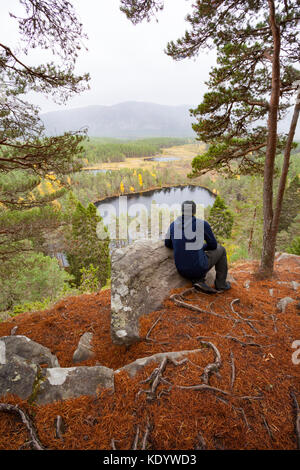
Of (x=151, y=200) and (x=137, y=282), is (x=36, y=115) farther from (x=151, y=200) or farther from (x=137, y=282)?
(x=151, y=200)

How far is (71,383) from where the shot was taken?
7.59ft

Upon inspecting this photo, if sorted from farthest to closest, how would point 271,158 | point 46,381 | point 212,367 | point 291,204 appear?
point 291,204
point 271,158
point 212,367
point 46,381

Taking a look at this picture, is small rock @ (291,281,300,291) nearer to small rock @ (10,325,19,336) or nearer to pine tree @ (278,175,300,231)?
small rock @ (10,325,19,336)

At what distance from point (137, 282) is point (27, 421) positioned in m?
2.51

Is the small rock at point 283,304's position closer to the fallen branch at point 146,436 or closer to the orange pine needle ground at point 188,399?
the orange pine needle ground at point 188,399

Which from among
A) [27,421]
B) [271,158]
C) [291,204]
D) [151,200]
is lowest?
[151,200]

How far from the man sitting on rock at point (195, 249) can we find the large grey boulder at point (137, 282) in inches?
12.2

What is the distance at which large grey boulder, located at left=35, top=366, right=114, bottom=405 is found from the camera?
2.20 meters

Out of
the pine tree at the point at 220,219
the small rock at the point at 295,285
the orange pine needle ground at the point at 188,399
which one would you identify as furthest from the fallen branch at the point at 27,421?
the pine tree at the point at 220,219

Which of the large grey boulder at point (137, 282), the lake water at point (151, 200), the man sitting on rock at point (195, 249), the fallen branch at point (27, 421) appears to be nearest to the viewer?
the fallen branch at point (27, 421)

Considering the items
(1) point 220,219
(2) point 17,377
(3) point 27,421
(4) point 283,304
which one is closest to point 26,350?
(2) point 17,377

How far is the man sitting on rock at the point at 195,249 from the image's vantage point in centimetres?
399

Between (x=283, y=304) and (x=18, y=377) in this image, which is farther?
(x=283, y=304)
